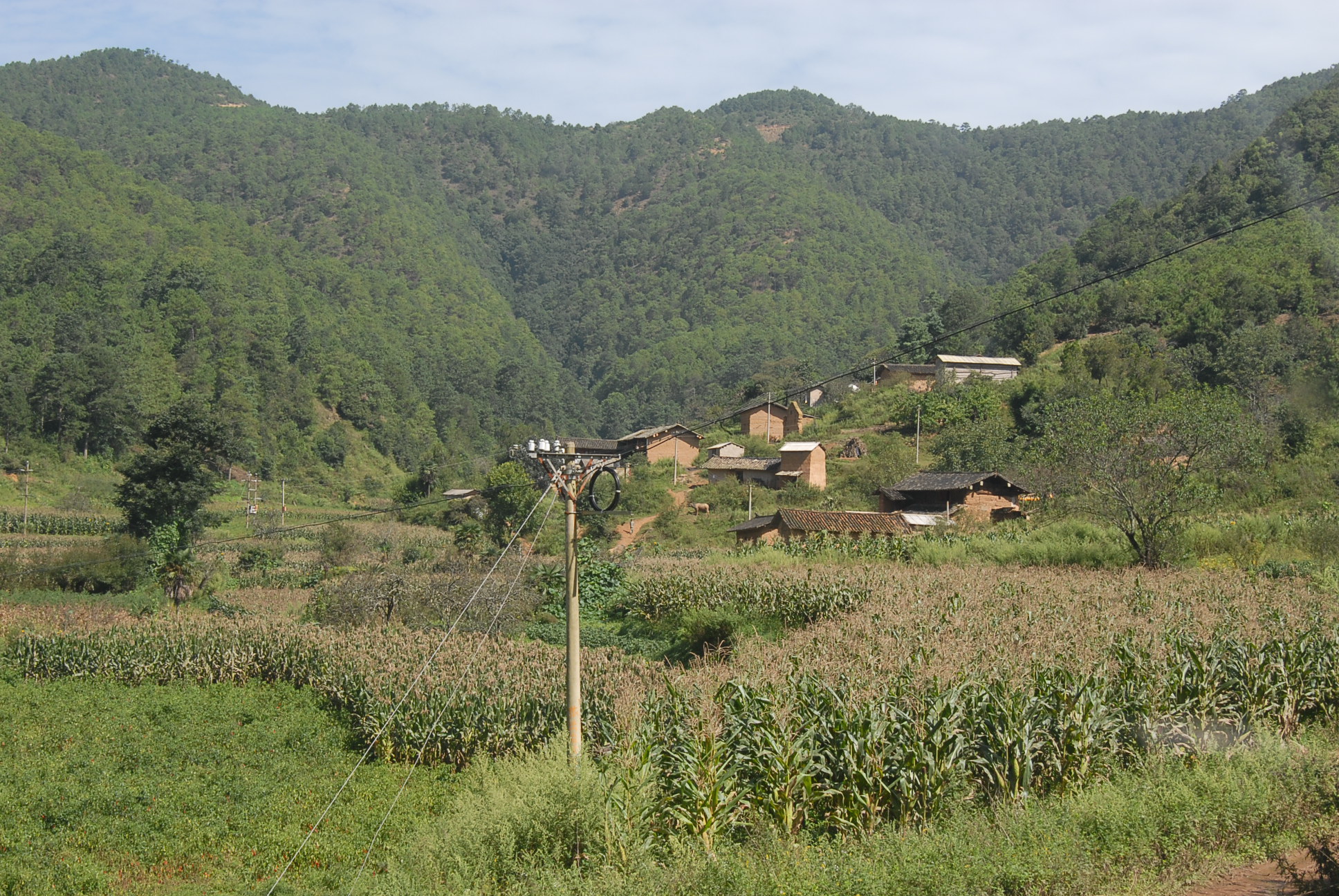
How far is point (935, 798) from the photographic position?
37.0 ft

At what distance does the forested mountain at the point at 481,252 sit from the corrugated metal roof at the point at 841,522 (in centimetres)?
3853

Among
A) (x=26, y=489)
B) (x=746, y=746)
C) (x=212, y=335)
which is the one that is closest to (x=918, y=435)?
(x=26, y=489)

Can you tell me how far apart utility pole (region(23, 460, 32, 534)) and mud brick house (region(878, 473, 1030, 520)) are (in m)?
39.6

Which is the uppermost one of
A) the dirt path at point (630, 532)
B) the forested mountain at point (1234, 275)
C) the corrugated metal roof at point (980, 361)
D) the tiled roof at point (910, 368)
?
the forested mountain at point (1234, 275)

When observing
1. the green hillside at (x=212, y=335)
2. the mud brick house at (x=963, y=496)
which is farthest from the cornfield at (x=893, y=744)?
the green hillside at (x=212, y=335)

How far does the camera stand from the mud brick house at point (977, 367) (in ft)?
222

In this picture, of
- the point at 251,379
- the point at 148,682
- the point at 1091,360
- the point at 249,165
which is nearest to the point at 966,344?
the point at 1091,360

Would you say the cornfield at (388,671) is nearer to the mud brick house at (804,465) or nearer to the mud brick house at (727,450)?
the mud brick house at (804,465)

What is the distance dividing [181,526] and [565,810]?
35.4 metres

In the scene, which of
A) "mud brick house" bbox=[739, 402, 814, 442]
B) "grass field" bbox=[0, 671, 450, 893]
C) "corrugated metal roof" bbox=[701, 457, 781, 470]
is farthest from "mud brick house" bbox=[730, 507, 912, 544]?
"mud brick house" bbox=[739, 402, 814, 442]

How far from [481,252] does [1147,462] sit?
497ft

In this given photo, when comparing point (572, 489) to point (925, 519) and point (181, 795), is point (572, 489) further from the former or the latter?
point (925, 519)

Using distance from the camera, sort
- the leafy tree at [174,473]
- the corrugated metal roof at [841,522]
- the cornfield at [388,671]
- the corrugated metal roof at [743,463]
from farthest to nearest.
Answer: the corrugated metal roof at [743,463]
the leafy tree at [174,473]
the corrugated metal roof at [841,522]
the cornfield at [388,671]

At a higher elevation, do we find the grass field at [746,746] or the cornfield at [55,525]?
the grass field at [746,746]
